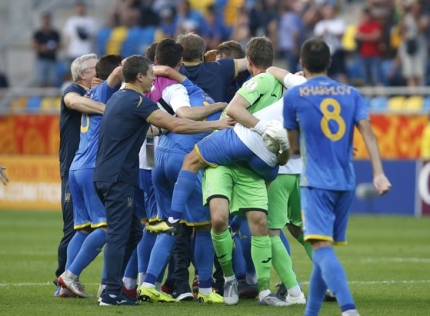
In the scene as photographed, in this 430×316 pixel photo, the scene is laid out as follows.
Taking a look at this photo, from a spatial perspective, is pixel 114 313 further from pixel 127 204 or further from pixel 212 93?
pixel 212 93

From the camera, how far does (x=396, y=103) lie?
80.9 ft

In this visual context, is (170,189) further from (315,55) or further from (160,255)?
(315,55)

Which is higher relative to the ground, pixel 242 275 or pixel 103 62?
pixel 103 62

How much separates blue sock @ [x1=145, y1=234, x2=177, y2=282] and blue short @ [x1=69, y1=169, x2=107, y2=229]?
640 mm

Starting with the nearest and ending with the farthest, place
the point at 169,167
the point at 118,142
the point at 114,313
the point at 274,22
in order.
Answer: the point at 114,313 → the point at 118,142 → the point at 169,167 → the point at 274,22

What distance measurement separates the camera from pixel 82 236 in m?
11.1

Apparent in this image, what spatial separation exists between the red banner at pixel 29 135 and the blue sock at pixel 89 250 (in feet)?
58.3

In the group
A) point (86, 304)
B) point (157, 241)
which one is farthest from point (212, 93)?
point (86, 304)

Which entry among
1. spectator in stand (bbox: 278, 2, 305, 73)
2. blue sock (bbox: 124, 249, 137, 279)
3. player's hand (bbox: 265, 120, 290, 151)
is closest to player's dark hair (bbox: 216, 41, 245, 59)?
player's hand (bbox: 265, 120, 290, 151)

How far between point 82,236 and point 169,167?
124cm

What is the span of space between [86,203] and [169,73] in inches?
62.9

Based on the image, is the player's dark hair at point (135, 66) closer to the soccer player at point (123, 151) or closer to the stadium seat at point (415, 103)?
the soccer player at point (123, 151)

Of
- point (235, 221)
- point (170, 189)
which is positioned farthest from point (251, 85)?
point (235, 221)

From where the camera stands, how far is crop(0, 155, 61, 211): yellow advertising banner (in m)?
26.9
